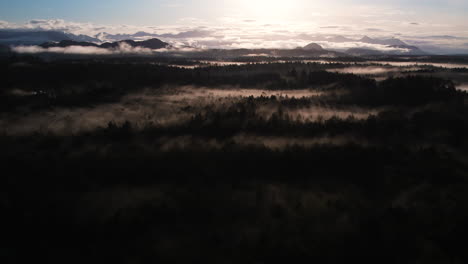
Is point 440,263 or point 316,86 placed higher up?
point 316,86

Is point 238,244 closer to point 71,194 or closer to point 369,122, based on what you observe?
point 71,194

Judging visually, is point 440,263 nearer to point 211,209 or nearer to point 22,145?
point 211,209

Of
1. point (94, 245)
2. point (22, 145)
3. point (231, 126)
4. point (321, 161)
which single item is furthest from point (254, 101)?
point (94, 245)

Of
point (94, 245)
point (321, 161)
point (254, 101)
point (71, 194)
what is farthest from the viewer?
point (254, 101)

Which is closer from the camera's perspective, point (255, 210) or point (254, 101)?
point (255, 210)

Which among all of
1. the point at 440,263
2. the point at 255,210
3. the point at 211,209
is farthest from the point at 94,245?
the point at 440,263

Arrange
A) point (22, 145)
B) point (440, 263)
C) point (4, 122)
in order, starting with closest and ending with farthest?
point (440, 263)
point (22, 145)
point (4, 122)
